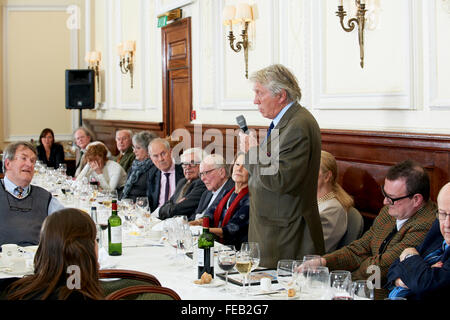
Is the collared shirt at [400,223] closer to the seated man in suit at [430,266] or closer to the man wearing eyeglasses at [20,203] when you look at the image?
the seated man in suit at [430,266]

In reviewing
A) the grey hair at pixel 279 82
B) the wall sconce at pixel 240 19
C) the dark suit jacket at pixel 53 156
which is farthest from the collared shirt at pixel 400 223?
the dark suit jacket at pixel 53 156

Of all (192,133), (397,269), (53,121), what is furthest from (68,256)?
(53,121)

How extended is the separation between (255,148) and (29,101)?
32.3 feet

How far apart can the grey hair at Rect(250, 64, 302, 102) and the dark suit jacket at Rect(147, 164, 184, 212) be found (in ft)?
7.96

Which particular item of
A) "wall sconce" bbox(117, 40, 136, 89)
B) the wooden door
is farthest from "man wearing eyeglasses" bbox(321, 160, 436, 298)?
"wall sconce" bbox(117, 40, 136, 89)

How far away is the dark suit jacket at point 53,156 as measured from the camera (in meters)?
10.3

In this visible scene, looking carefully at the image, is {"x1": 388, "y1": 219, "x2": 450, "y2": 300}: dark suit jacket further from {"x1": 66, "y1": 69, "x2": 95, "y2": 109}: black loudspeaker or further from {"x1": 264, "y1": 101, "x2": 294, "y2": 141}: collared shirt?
{"x1": 66, "y1": 69, "x2": 95, "y2": 109}: black loudspeaker

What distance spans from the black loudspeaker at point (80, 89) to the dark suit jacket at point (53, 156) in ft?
5.14

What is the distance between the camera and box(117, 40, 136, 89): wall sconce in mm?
9852

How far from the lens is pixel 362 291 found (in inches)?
91.8

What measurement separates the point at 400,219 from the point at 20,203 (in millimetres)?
2209

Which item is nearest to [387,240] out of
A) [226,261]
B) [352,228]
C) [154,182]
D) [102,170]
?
[352,228]

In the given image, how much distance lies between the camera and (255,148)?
357 centimetres
